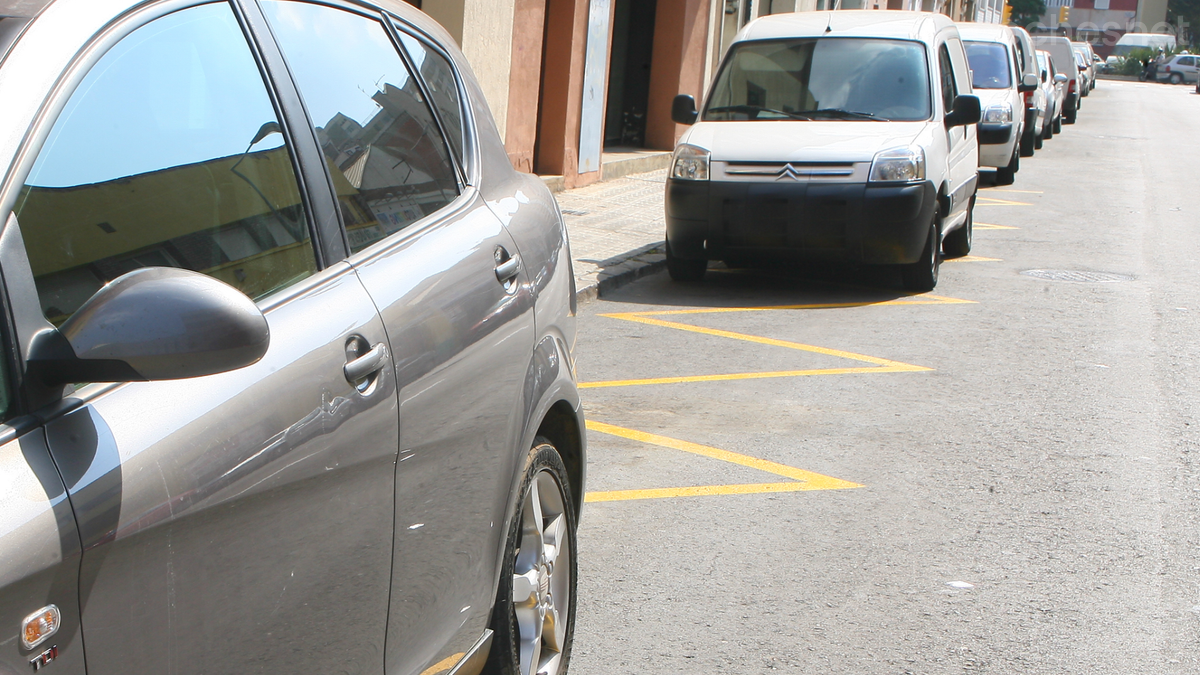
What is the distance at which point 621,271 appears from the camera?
33.1 ft

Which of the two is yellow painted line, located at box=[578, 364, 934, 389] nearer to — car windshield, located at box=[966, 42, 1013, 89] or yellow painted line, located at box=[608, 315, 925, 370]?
yellow painted line, located at box=[608, 315, 925, 370]

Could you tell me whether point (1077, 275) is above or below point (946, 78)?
below

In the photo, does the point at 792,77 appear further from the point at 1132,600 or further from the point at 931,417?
the point at 1132,600

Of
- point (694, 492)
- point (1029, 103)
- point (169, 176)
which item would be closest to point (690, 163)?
point (694, 492)

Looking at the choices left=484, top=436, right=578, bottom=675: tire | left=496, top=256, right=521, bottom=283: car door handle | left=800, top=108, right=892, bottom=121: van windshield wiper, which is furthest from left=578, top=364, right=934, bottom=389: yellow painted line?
left=496, top=256, right=521, bottom=283: car door handle

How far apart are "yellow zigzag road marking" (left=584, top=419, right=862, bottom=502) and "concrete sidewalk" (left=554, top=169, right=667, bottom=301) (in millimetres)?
2910

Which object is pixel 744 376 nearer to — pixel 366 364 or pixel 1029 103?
pixel 366 364

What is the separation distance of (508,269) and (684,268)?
7.00 meters

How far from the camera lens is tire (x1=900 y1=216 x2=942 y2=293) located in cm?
967

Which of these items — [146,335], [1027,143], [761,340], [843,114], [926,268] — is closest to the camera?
[146,335]

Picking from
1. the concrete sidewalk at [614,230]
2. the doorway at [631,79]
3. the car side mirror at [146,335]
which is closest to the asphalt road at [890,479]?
the concrete sidewalk at [614,230]

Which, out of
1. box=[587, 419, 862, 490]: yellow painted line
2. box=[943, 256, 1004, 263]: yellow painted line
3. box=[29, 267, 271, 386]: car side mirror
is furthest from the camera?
box=[943, 256, 1004, 263]: yellow painted line

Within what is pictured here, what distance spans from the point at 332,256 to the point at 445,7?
1048 centimetres

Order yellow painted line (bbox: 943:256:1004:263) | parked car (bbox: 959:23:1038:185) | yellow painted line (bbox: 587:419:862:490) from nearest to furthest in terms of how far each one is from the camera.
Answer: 1. yellow painted line (bbox: 587:419:862:490)
2. yellow painted line (bbox: 943:256:1004:263)
3. parked car (bbox: 959:23:1038:185)
